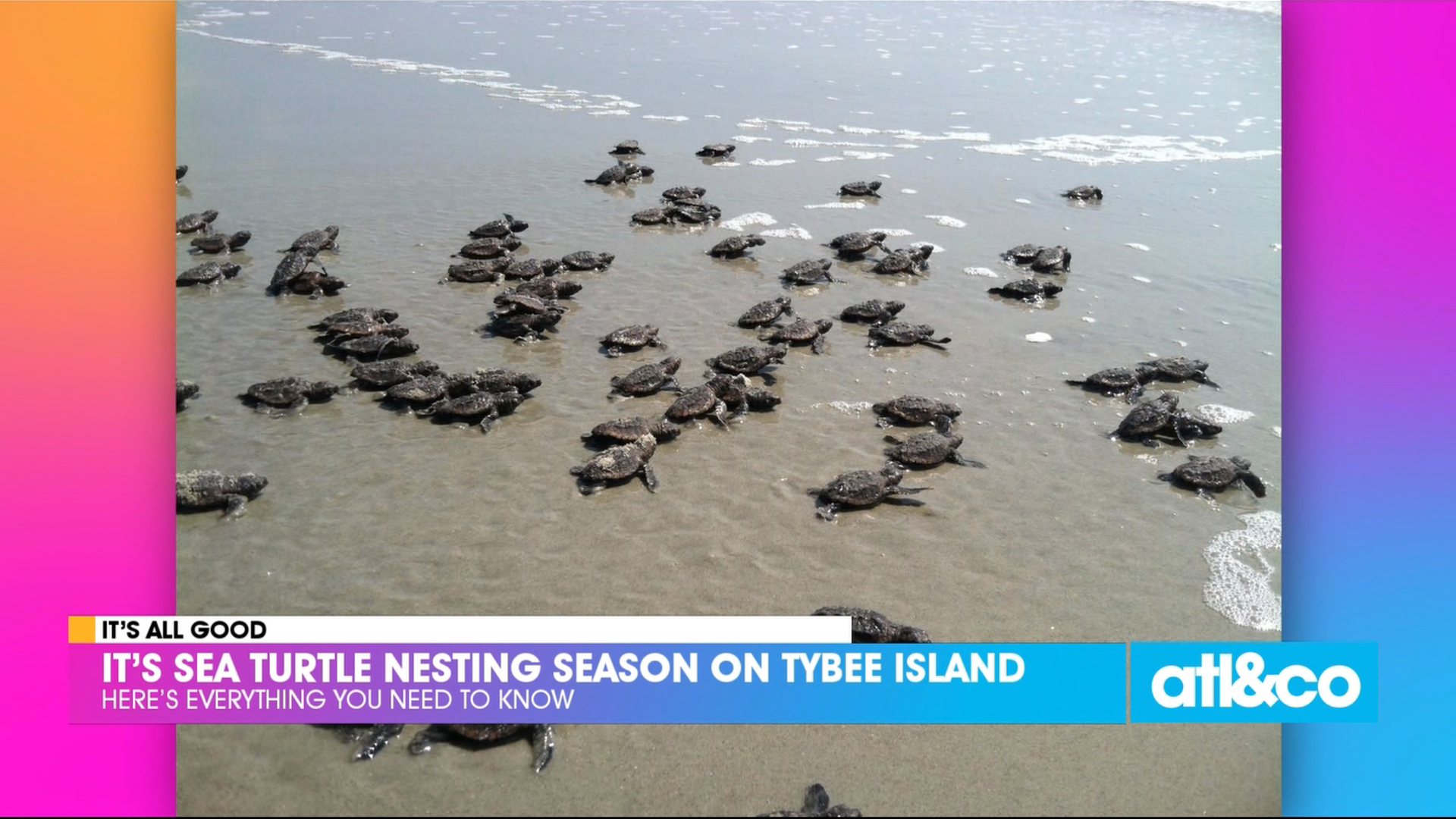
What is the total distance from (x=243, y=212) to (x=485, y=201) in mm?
2629

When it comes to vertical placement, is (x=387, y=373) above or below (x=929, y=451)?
above

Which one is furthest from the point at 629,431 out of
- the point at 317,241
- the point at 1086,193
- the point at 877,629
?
the point at 1086,193

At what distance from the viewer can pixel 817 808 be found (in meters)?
4.43

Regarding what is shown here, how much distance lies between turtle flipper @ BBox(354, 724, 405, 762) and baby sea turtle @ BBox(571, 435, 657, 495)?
2354 millimetres

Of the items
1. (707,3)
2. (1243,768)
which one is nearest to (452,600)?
(1243,768)

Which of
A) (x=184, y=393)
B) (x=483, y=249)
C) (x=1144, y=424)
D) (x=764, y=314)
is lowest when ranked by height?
(x=1144, y=424)

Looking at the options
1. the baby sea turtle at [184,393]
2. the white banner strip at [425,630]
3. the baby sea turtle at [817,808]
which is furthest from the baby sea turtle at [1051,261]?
the baby sea turtle at [184,393]

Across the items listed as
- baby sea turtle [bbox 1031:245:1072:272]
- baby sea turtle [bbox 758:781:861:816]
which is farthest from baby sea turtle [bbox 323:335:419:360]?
baby sea turtle [bbox 1031:245:1072:272]

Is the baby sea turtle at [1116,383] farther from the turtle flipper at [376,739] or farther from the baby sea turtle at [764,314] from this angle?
the turtle flipper at [376,739]

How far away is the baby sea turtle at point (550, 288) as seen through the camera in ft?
31.9

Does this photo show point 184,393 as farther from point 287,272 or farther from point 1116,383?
point 1116,383

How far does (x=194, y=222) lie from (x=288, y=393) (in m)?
4.36

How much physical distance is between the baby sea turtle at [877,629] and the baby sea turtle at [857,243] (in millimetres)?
6474

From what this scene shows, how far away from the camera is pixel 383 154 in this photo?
14508 mm
